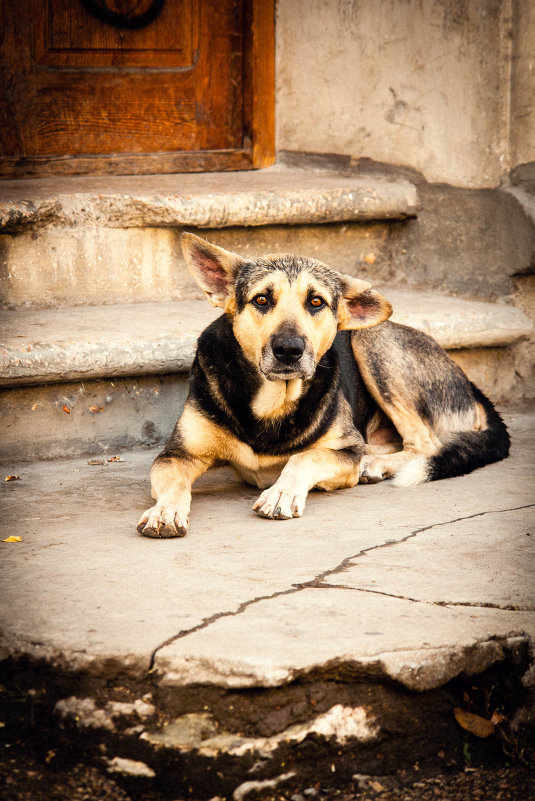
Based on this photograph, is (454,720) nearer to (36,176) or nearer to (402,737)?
(402,737)

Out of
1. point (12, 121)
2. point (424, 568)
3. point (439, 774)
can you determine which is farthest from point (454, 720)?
point (12, 121)

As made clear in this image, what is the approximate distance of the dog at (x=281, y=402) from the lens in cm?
362

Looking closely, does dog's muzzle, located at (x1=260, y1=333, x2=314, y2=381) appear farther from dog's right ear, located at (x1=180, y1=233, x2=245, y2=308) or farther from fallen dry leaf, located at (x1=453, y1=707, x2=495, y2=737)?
fallen dry leaf, located at (x1=453, y1=707, x2=495, y2=737)

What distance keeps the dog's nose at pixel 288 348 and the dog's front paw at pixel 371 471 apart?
0.77m

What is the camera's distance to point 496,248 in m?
5.74

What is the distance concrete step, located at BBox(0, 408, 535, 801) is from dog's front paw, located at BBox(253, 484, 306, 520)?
1.33 ft

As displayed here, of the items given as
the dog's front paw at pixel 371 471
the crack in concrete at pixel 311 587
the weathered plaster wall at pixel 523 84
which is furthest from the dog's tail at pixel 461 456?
the weathered plaster wall at pixel 523 84

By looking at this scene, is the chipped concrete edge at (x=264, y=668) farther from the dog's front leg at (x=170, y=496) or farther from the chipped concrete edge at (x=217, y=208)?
the chipped concrete edge at (x=217, y=208)

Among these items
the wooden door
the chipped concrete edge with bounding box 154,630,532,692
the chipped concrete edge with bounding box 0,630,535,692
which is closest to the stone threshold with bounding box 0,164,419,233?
the wooden door

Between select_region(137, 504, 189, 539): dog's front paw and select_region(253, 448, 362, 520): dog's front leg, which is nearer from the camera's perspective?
select_region(137, 504, 189, 539): dog's front paw

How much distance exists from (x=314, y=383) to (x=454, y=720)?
187 centimetres

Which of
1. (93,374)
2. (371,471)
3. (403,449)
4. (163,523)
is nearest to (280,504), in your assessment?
(163,523)

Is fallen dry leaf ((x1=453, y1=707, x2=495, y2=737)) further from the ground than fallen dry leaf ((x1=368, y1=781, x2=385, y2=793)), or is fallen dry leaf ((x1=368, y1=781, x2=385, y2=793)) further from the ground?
fallen dry leaf ((x1=453, y1=707, x2=495, y2=737))

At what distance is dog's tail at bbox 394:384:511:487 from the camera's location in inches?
159
